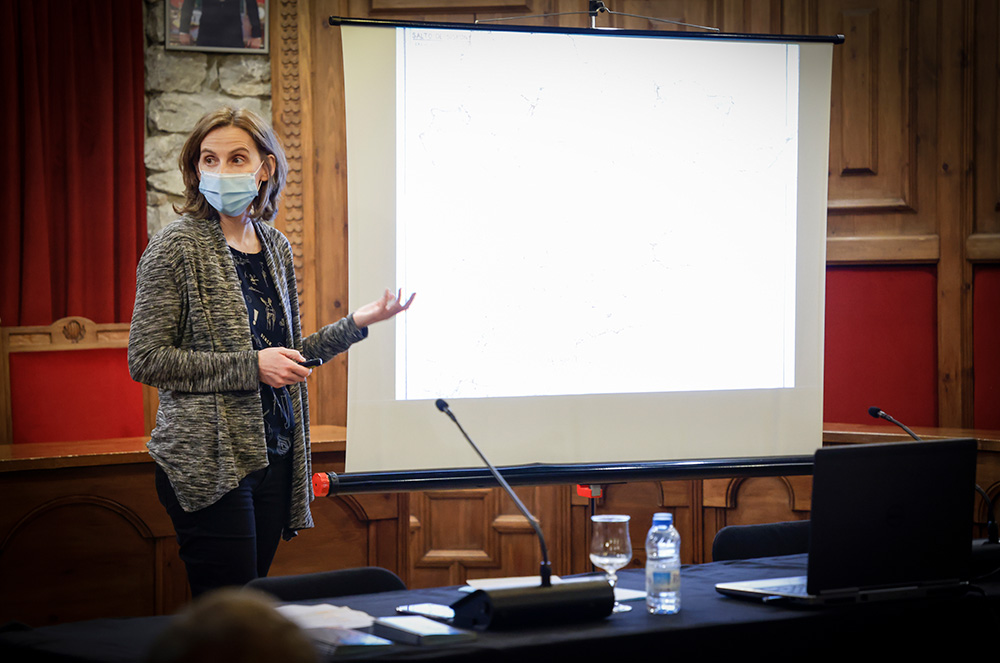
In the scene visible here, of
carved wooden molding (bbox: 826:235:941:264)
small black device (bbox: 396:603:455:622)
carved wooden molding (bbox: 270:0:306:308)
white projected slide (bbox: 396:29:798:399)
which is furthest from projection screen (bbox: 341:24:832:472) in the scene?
small black device (bbox: 396:603:455:622)

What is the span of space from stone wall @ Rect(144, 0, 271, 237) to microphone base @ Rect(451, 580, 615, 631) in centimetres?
251

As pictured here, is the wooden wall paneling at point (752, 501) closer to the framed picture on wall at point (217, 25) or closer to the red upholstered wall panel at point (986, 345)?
the red upholstered wall panel at point (986, 345)

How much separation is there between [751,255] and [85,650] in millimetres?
2260

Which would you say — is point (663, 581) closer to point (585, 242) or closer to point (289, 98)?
point (585, 242)

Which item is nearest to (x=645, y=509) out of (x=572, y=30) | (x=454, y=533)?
(x=454, y=533)

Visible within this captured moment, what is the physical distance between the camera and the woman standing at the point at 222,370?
1.88m

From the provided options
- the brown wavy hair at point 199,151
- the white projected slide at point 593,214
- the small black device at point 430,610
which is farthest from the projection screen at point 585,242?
the small black device at point 430,610

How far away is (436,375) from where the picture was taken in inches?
107

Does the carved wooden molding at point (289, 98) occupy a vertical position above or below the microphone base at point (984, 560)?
above

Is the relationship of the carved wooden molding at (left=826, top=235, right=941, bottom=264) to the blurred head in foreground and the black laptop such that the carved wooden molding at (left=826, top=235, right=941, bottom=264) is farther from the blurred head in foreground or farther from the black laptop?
the blurred head in foreground

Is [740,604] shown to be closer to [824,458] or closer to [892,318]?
[824,458]

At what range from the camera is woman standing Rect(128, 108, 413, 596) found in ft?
6.18

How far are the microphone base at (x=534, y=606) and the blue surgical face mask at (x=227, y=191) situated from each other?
3.45ft

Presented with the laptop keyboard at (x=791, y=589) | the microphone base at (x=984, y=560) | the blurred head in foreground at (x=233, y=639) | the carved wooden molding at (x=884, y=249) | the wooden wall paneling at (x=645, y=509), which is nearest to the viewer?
the blurred head in foreground at (x=233, y=639)
